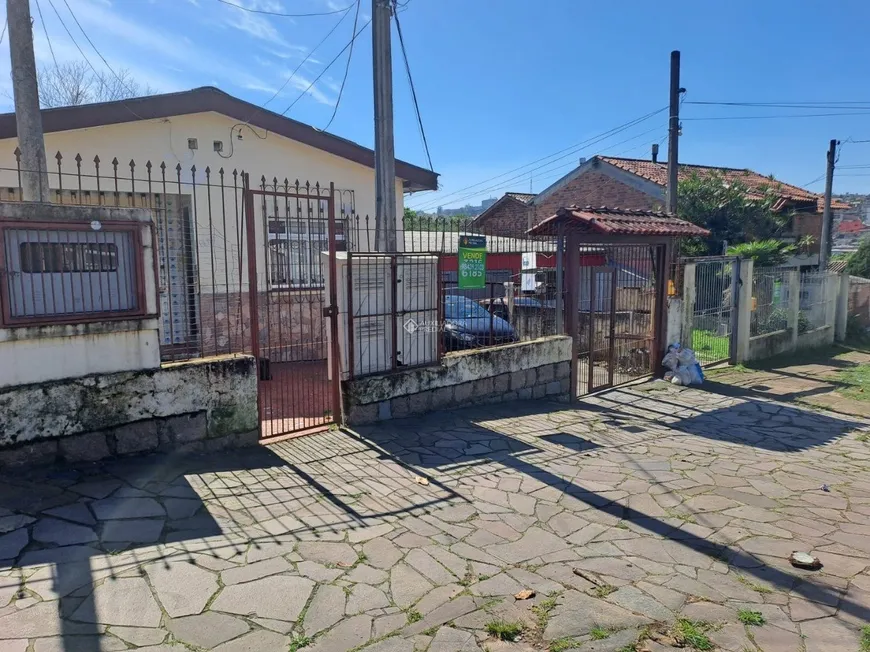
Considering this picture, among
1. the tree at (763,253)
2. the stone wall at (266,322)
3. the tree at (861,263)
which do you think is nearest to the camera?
the stone wall at (266,322)

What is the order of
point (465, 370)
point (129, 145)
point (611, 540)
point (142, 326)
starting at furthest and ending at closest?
point (129, 145)
point (465, 370)
point (142, 326)
point (611, 540)

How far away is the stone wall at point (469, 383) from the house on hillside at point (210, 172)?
187 cm

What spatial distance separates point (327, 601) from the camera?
324 centimetres

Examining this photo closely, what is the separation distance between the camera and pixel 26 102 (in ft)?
16.3

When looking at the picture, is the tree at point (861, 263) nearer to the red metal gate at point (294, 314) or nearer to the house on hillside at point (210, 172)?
the house on hillside at point (210, 172)

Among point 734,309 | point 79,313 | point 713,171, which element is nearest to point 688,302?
point 734,309

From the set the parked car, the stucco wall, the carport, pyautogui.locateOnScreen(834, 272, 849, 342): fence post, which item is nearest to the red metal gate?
the stucco wall

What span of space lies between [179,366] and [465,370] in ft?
11.2

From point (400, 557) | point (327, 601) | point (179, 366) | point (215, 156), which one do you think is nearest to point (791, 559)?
point (400, 557)

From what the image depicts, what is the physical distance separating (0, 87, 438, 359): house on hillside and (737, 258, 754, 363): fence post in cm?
694

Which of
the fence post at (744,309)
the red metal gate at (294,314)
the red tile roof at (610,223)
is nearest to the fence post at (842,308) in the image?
the fence post at (744,309)

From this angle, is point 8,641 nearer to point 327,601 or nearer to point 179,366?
point 327,601

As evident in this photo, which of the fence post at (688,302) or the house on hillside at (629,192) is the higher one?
the house on hillside at (629,192)

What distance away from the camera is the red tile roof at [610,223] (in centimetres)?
803
